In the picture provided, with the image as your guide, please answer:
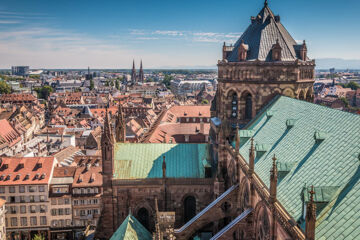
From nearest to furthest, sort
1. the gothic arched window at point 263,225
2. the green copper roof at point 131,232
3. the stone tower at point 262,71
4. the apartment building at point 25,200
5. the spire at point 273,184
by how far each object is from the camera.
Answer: the spire at point 273,184 → the gothic arched window at point 263,225 → the green copper roof at point 131,232 → the stone tower at point 262,71 → the apartment building at point 25,200

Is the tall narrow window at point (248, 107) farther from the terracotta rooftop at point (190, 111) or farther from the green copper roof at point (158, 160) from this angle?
the terracotta rooftop at point (190, 111)

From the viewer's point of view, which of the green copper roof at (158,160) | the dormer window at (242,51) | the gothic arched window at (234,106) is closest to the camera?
the dormer window at (242,51)

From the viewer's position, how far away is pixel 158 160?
135 feet

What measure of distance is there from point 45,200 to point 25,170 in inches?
283

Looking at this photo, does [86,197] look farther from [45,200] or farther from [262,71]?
[262,71]

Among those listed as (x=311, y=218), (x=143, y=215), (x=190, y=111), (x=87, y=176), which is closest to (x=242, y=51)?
(x=143, y=215)

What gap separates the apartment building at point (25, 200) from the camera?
6644 cm

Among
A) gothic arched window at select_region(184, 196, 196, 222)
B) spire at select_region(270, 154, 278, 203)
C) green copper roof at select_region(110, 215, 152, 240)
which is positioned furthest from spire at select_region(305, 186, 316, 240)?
gothic arched window at select_region(184, 196, 196, 222)

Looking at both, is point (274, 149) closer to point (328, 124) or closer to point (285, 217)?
point (328, 124)

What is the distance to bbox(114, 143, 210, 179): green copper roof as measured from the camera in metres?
39.5

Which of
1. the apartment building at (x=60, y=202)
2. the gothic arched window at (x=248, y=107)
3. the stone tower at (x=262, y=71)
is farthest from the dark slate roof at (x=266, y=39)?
the apartment building at (x=60, y=202)

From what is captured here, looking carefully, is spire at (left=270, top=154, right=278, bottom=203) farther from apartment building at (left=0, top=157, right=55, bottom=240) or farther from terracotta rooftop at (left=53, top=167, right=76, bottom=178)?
terracotta rooftop at (left=53, top=167, right=76, bottom=178)

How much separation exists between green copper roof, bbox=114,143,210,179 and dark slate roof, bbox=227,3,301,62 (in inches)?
485

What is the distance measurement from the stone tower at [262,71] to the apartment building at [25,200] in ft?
139
